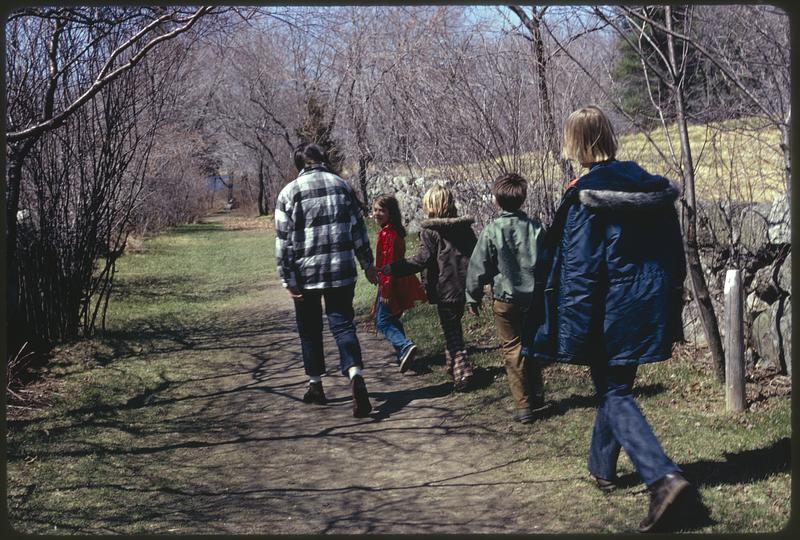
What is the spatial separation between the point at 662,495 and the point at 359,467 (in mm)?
2106

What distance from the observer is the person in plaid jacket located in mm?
6547

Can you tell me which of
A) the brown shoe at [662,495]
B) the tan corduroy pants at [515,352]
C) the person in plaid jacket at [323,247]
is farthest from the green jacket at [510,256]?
the brown shoe at [662,495]

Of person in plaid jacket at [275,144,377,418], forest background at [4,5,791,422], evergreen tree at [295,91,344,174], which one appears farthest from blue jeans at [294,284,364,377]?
evergreen tree at [295,91,344,174]

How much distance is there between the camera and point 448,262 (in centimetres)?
718

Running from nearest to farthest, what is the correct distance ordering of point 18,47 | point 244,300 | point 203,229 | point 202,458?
point 202,458, point 18,47, point 244,300, point 203,229

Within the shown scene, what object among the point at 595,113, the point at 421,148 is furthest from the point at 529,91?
the point at 595,113

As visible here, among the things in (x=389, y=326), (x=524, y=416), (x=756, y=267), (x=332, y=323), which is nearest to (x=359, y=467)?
(x=524, y=416)

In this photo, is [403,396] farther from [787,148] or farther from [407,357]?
[787,148]

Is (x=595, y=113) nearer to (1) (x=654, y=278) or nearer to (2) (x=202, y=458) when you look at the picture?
(1) (x=654, y=278)

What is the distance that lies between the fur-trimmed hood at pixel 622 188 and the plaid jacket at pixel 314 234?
2535 mm

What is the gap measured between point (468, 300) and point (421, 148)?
4.40m

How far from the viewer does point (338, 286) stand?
6566 millimetres

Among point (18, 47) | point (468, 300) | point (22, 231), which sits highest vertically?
point (18, 47)

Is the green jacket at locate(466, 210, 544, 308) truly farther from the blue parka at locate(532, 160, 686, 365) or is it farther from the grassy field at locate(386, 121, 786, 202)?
the blue parka at locate(532, 160, 686, 365)
